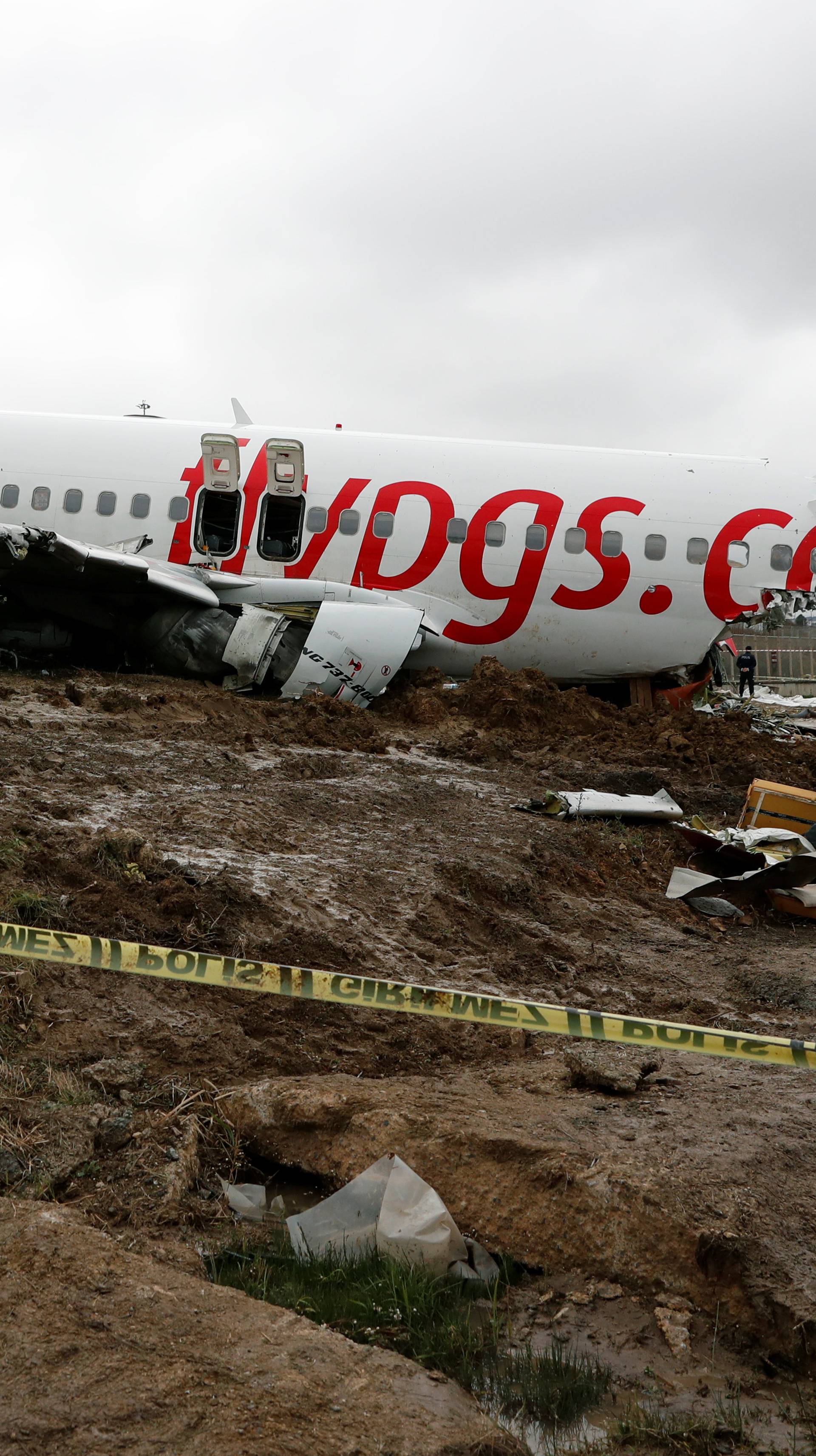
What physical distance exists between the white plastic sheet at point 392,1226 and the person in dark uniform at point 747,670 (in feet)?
53.8

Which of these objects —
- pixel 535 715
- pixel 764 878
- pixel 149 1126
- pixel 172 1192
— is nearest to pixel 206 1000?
pixel 149 1126

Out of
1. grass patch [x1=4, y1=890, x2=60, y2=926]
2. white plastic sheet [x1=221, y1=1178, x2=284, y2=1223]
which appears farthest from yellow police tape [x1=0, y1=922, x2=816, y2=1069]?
grass patch [x1=4, y1=890, x2=60, y2=926]

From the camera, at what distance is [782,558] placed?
40.6ft

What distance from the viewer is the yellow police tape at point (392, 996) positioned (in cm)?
283

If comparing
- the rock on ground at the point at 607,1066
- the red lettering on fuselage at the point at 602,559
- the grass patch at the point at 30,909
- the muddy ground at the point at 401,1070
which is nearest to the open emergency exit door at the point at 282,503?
the red lettering on fuselage at the point at 602,559

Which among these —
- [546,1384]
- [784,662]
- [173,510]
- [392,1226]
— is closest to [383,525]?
[173,510]

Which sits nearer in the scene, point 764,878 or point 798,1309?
point 798,1309

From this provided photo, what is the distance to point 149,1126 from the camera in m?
3.15

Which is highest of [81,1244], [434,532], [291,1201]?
[434,532]

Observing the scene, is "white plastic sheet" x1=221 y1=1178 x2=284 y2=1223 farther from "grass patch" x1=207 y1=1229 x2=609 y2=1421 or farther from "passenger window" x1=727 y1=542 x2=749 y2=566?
"passenger window" x1=727 y1=542 x2=749 y2=566

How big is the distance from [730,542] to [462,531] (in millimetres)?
3065

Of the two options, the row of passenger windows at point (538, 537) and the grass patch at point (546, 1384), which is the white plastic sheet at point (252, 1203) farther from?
the row of passenger windows at point (538, 537)

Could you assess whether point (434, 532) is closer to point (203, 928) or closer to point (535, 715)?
point (535, 715)

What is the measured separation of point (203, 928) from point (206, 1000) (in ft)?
2.09
